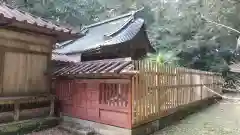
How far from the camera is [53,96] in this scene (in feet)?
26.8

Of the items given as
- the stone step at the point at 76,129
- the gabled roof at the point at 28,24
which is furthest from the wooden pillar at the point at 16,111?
the gabled roof at the point at 28,24

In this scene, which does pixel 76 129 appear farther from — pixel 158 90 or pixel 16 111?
pixel 158 90

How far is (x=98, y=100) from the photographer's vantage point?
23.5 feet

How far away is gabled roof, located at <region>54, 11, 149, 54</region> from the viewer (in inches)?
484

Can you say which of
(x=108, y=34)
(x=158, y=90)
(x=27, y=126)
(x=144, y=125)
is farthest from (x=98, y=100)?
(x=108, y=34)

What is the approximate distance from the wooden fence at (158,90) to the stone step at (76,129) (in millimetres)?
1590

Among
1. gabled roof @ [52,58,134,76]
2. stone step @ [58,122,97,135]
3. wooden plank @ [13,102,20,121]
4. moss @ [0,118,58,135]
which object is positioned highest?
gabled roof @ [52,58,134,76]

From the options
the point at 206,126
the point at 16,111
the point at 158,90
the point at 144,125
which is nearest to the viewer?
the point at 144,125

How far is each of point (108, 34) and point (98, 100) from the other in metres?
7.07

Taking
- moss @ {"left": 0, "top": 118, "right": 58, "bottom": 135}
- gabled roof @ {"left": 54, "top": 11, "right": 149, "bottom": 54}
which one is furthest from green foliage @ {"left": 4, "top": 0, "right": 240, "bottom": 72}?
moss @ {"left": 0, "top": 118, "right": 58, "bottom": 135}

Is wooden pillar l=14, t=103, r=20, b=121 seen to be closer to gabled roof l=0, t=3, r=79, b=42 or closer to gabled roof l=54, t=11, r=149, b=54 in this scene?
gabled roof l=0, t=3, r=79, b=42

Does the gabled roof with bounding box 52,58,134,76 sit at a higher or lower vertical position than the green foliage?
lower

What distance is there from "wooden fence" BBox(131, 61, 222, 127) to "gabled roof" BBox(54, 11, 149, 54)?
405cm

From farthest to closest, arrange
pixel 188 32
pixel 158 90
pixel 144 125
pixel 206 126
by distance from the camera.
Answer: pixel 188 32 → pixel 206 126 → pixel 158 90 → pixel 144 125
